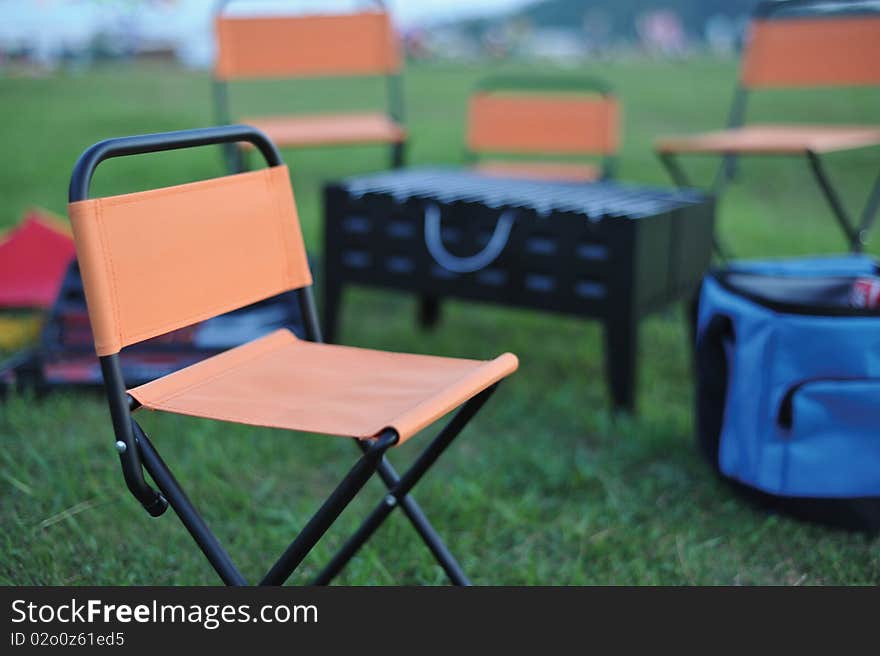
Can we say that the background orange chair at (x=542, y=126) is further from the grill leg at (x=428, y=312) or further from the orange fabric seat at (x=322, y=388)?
the orange fabric seat at (x=322, y=388)

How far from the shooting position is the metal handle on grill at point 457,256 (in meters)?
2.62

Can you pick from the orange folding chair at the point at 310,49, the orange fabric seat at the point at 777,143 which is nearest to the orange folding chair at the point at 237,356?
the orange fabric seat at the point at 777,143

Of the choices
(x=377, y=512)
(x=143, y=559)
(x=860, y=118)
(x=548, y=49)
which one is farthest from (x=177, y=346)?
(x=548, y=49)

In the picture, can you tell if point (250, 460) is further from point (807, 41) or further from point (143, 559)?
point (807, 41)

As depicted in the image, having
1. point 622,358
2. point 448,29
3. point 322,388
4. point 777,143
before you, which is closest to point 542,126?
point 777,143

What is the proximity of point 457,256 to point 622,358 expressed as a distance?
1.81 ft

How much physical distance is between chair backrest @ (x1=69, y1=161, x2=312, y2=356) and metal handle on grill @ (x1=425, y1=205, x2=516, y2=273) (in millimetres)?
1048

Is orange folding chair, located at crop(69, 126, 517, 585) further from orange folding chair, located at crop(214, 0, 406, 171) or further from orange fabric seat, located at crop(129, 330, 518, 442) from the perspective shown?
orange folding chair, located at crop(214, 0, 406, 171)

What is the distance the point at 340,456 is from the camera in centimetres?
242

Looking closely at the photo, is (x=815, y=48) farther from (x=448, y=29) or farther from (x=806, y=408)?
(x=448, y=29)

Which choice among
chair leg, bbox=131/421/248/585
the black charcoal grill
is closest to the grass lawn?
the black charcoal grill

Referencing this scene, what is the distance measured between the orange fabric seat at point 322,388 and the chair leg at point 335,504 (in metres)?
0.03

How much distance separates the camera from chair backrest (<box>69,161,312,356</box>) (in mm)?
1309
